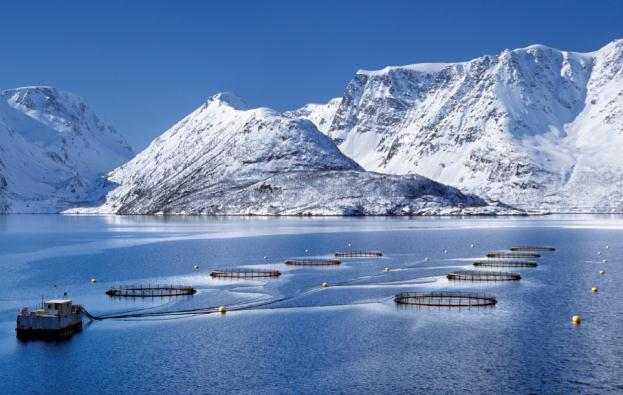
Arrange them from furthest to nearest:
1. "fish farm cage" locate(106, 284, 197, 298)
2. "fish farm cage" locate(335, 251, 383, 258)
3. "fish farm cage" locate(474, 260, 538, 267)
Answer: "fish farm cage" locate(335, 251, 383, 258) → "fish farm cage" locate(474, 260, 538, 267) → "fish farm cage" locate(106, 284, 197, 298)

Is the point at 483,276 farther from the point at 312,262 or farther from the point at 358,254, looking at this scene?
the point at 358,254

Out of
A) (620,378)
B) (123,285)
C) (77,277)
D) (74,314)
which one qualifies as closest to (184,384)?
(74,314)

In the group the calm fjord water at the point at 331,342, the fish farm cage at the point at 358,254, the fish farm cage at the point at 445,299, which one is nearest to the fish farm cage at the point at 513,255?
the fish farm cage at the point at 358,254

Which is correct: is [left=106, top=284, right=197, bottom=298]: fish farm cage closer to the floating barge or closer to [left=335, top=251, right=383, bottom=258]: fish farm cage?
the floating barge

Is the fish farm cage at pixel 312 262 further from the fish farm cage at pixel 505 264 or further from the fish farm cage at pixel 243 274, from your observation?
the fish farm cage at pixel 505 264

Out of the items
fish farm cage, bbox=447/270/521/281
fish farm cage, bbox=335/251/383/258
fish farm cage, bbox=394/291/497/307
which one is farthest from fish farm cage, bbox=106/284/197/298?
fish farm cage, bbox=335/251/383/258

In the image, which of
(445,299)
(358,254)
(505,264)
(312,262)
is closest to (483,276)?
(505,264)

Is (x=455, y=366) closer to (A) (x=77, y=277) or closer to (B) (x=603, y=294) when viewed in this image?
(B) (x=603, y=294)
